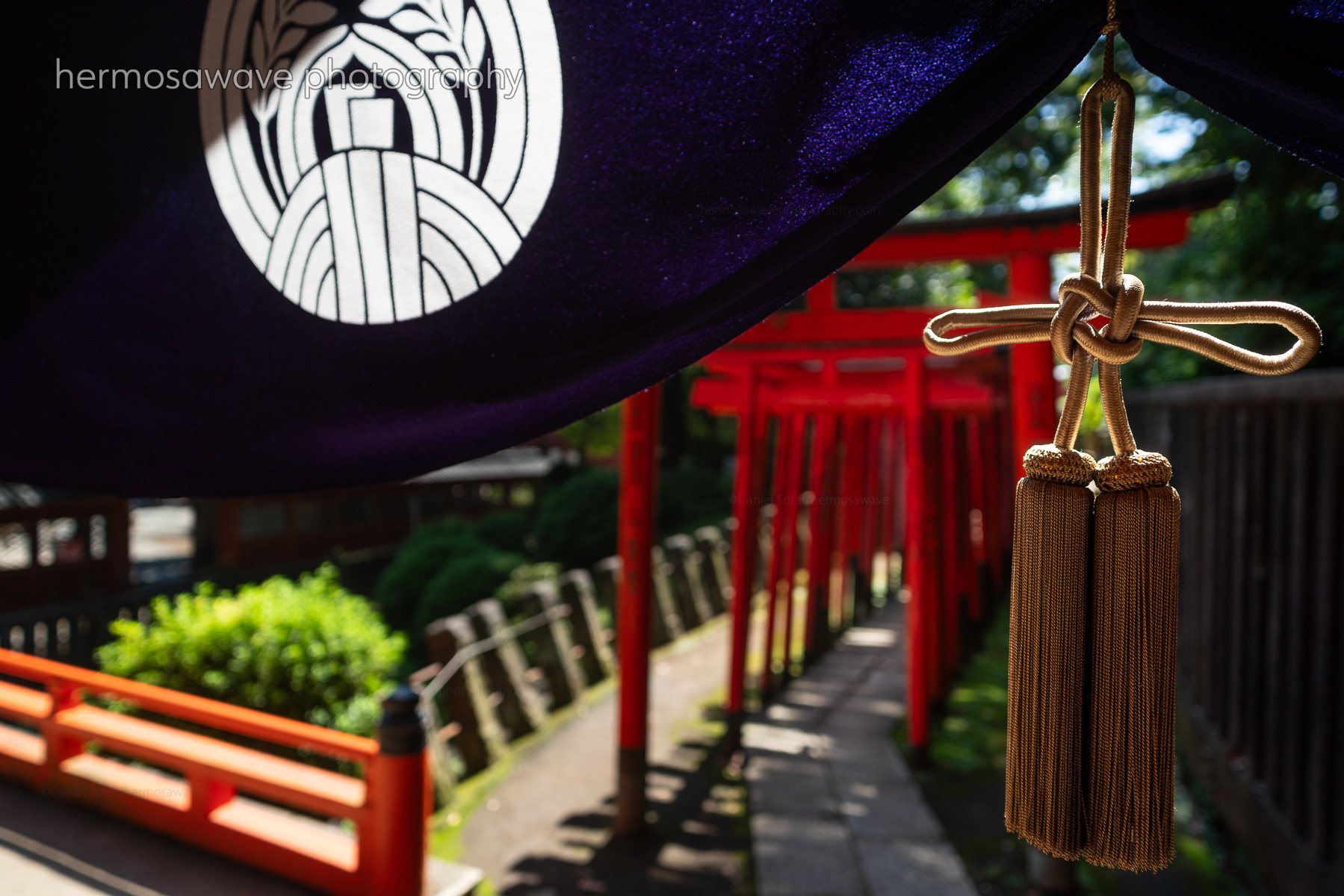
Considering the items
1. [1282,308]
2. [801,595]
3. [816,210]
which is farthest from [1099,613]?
[801,595]

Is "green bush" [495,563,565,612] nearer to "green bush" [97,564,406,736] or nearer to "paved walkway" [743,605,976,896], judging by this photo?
"paved walkway" [743,605,976,896]

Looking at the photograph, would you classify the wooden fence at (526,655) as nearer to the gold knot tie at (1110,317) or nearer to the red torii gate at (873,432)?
the red torii gate at (873,432)

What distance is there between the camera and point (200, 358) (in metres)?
1.11

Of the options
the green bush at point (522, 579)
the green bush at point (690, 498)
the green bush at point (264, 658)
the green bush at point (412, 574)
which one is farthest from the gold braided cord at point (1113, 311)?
the green bush at point (690, 498)

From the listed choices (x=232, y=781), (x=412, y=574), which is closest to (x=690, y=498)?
(x=412, y=574)

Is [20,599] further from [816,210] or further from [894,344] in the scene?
[816,210]

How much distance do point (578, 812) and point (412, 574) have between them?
18.0 ft

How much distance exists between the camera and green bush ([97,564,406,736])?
15.5 ft

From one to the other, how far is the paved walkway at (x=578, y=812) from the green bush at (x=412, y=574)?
363cm

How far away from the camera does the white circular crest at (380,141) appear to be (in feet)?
3.01

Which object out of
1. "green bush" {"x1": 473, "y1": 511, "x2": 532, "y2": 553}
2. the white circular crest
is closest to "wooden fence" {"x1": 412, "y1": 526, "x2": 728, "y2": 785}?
"green bush" {"x1": 473, "y1": 511, "x2": 532, "y2": 553}

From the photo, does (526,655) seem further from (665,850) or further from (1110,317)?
(1110,317)

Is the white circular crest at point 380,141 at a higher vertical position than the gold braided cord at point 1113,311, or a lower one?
higher

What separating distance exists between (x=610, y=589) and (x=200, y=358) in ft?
24.6
